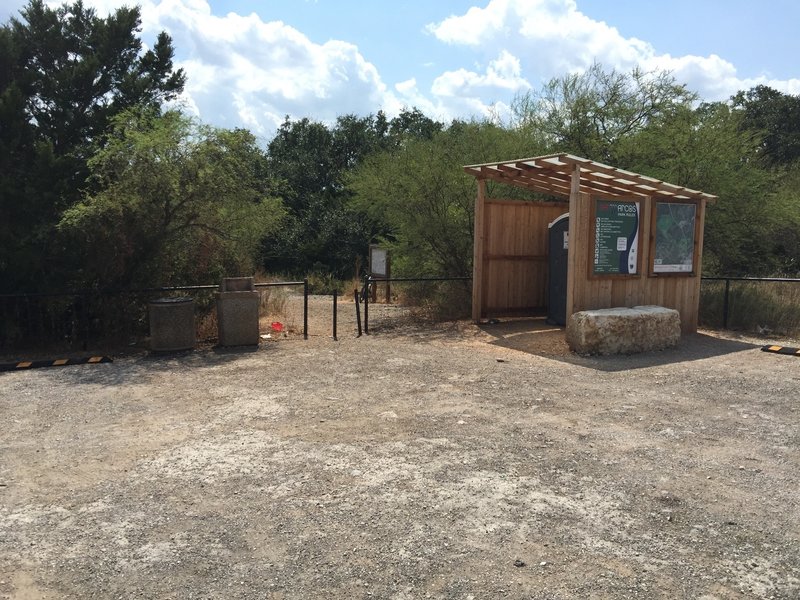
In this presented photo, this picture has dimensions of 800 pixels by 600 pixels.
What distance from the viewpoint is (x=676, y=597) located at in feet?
10.5

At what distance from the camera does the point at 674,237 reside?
11.4 meters

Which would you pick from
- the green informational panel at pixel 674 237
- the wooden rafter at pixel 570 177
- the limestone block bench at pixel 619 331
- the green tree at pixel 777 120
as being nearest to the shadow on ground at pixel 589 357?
the limestone block bench at pixel 619 331

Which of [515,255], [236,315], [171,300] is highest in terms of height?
[515,255]

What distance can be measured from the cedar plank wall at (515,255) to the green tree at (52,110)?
279 inches

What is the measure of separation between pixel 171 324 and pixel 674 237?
857 centimetres

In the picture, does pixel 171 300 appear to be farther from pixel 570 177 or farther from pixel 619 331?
pixel 570 177

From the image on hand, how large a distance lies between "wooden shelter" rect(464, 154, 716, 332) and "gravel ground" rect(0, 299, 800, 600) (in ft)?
8.39

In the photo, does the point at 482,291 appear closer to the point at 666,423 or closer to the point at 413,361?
the point at 413,361

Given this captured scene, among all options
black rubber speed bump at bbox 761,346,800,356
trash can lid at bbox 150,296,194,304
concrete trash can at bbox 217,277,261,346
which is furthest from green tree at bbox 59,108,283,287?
black rubber speed bump at bbox 761,346,800,356

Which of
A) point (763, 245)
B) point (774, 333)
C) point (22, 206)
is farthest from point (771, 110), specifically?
point (22, 206)

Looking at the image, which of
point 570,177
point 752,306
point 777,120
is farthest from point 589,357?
point 777,120

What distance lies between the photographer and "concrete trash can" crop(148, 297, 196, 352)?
9.73 meters

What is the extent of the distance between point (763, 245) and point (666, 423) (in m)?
12.7

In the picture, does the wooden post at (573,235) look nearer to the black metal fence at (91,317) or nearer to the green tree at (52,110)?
the black metal fence at (91,317)
